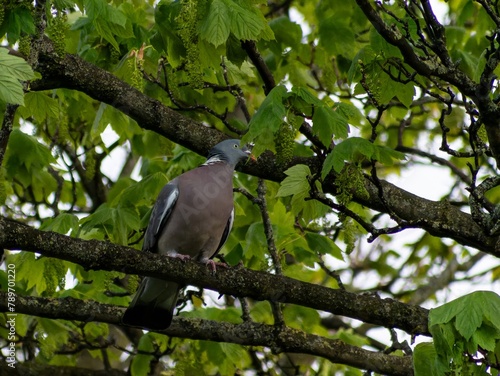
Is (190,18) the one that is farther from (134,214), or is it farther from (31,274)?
(31,274)

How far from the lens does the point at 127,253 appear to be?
12.2 ft

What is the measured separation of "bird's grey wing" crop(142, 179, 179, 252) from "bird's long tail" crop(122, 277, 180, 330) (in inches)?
11.9

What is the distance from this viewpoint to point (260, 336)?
4.63 meters

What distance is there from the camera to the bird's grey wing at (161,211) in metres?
5.04

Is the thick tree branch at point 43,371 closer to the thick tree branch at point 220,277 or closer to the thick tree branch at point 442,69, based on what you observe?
the thick tree branch at point 220,277

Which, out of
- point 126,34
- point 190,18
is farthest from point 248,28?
→ point 126,34

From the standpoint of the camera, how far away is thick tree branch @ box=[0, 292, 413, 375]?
4465 mm

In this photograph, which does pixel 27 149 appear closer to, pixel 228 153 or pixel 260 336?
pixel 228 153

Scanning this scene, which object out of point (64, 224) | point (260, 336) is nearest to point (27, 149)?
point (64, 224)

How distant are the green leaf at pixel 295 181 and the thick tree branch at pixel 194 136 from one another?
0.10m

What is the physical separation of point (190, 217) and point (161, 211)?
19cm

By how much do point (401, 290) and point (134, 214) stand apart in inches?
185

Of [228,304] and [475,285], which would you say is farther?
[475,285]
